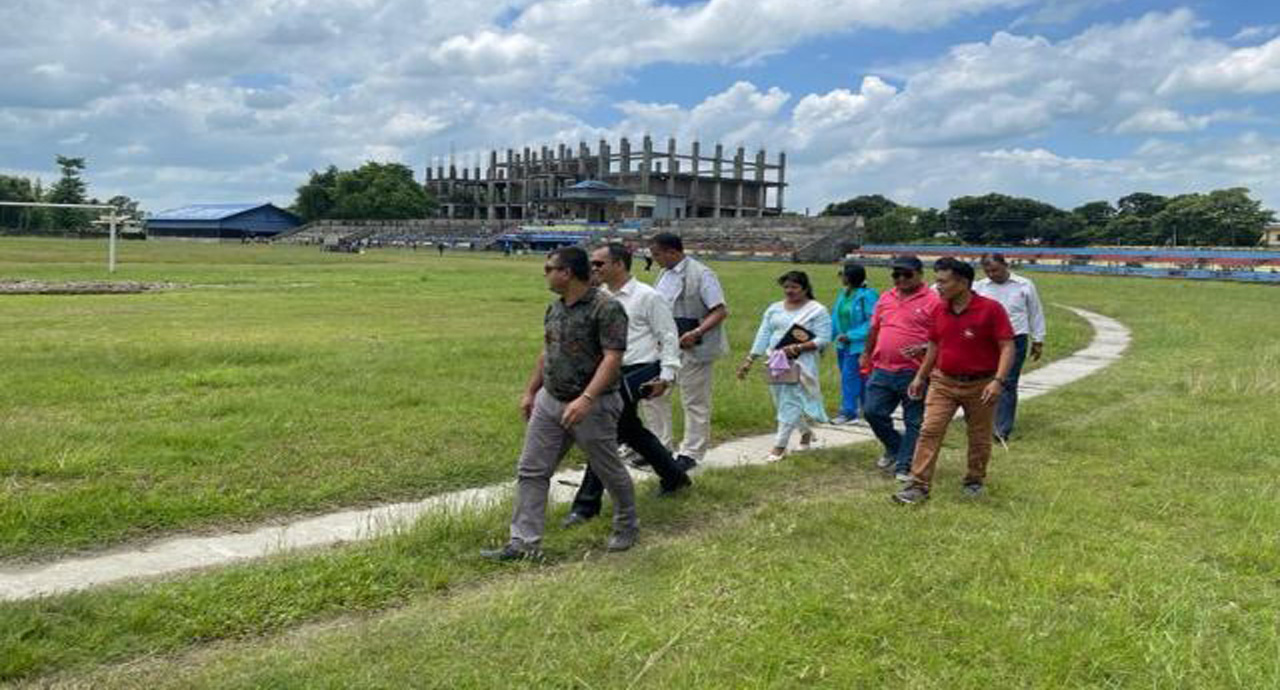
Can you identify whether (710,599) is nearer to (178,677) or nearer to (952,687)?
(952,687)

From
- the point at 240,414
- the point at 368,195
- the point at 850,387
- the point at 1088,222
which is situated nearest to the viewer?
the point at 240,414

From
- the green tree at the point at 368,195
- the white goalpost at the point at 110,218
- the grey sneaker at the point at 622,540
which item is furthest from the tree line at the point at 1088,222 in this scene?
the grey sneaker at the point at 622,540

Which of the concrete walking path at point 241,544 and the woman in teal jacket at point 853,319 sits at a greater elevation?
the woman in teal jacket at point 853,319

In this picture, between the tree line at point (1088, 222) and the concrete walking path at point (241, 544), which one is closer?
the concrete walking path at point (241, 544)

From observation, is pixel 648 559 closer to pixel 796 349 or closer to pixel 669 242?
→ pixel 669 242

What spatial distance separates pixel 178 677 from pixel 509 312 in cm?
1805

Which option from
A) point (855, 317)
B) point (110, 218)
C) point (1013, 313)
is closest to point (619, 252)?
point (855, 317)

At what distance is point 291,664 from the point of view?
3646 mm

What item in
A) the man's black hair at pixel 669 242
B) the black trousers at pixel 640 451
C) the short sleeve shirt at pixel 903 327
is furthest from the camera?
the short sleeve shirt at pixel 903 327

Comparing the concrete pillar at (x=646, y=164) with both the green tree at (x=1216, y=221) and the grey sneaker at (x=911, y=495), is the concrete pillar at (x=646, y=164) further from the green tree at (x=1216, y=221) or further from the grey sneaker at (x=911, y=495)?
the grey sneaker at (x=911, y=495)

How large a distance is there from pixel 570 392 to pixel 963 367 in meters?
2.74

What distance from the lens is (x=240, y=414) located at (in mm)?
8477

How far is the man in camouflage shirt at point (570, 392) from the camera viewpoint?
497 centimetres

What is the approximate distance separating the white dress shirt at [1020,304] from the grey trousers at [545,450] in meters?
4.89
